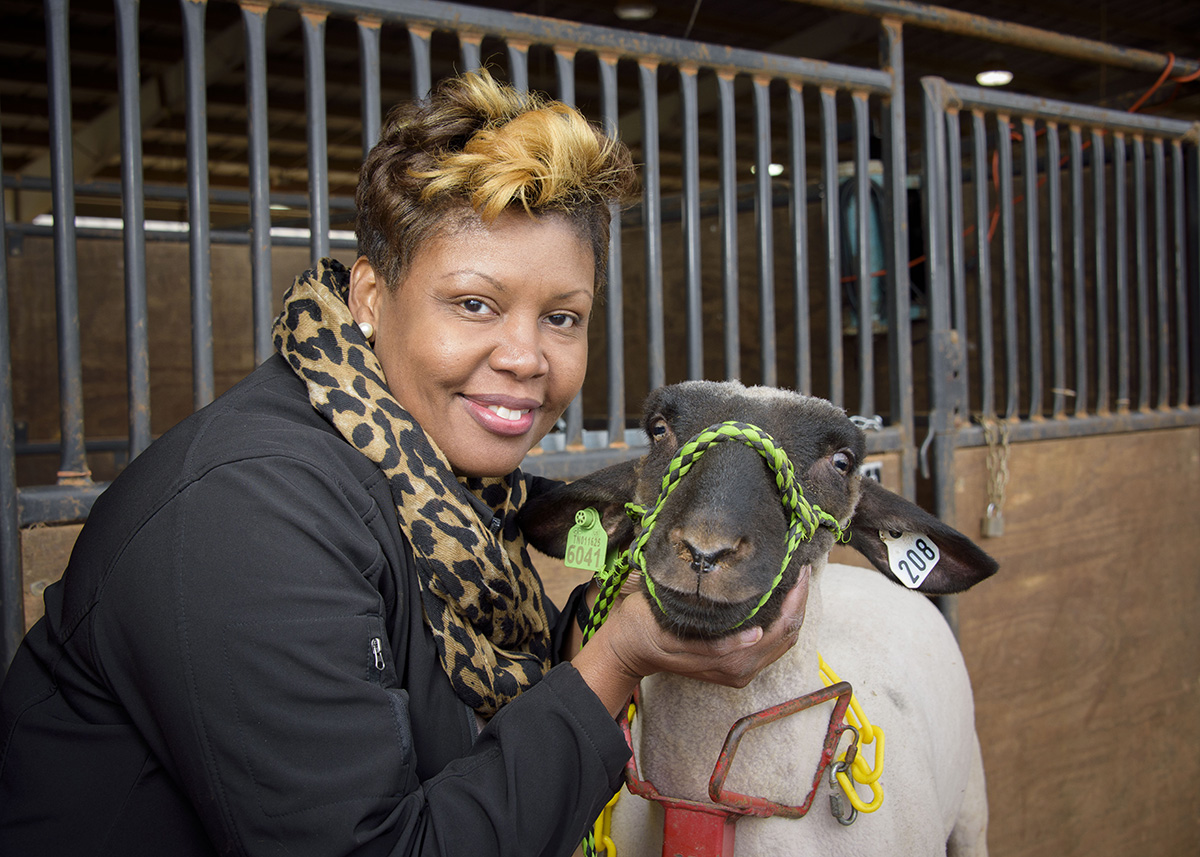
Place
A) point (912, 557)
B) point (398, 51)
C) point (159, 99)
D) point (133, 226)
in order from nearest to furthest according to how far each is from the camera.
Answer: point (912, 557) → point (133, 226) → point (398, 51) → point (159, 99)

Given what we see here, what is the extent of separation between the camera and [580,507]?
1893mm

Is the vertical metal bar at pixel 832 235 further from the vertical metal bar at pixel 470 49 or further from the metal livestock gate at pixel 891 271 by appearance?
the vertical metal bar at pixel 470 49

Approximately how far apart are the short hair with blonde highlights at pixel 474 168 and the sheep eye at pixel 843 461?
2.03ft

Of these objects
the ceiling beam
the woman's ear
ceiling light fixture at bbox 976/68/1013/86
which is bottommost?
the woman's ear

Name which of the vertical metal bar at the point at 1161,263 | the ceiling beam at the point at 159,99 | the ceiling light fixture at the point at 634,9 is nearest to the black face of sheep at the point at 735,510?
the vertical metal bar at the point at 1161,263

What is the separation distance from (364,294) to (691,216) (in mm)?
1378

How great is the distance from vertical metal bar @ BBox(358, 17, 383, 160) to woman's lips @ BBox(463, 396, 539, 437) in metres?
1.10

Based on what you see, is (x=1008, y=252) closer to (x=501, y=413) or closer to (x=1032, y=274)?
(x=1032, y=274)

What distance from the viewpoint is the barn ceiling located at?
6.80m

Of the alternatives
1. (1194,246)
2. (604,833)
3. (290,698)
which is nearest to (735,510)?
(290,698)

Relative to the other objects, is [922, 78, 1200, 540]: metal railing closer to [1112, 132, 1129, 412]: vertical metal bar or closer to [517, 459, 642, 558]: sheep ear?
[1112, 132, 1129, 412]: vertical metal bar

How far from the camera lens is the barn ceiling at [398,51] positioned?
22.3 feet

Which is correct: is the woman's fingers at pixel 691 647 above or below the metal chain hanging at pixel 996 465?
below

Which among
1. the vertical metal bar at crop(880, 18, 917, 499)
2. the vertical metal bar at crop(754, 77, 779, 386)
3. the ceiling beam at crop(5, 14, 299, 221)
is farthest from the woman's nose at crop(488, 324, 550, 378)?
the ceiling beam at crop(5, 14, 299, 221)
